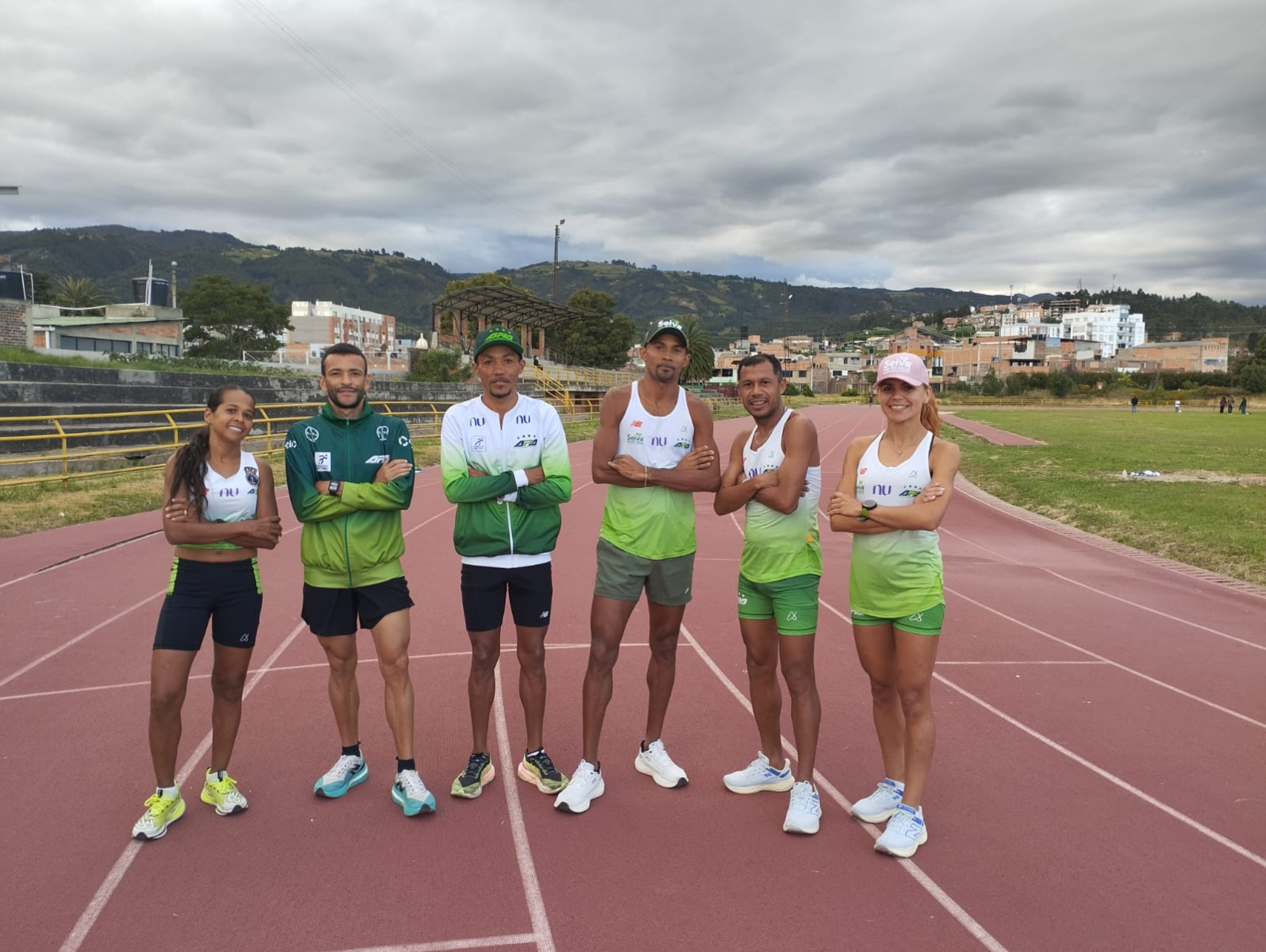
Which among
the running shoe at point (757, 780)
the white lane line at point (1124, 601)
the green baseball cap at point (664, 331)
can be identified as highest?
the green baseball cap at point (664, 331)

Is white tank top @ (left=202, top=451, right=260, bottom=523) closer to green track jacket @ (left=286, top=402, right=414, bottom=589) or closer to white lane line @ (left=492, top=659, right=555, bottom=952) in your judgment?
green track jacket @ (left=286, top=402, right=414, bottom=589)

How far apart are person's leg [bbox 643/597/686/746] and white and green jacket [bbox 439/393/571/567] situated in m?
0.58

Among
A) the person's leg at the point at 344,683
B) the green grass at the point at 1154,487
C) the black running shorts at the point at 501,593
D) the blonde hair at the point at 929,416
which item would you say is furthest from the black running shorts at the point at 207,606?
the green grass at the point at 1154,487

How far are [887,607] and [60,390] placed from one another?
741 inches

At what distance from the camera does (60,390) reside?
1666cm

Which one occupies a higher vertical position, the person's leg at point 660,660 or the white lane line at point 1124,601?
the person's leg at point 660,660

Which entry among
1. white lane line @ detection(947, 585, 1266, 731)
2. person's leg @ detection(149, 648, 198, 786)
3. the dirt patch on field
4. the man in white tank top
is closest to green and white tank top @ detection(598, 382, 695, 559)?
the man in white tank top

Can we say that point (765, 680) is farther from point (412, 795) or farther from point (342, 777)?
point (342, 777)

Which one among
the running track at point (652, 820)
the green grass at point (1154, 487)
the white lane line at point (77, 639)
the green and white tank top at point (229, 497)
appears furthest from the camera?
the green grass at point (1154, 487)

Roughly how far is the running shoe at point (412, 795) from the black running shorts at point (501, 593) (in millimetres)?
649

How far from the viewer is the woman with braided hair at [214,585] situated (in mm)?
3152

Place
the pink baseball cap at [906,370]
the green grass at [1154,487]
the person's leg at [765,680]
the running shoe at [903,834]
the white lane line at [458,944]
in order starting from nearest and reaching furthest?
the white lane line at [458,944], the running shoe at [903,834], the pink baseball cap at [906,370], the person's leg at [765,680], the green grass at [1154,487]

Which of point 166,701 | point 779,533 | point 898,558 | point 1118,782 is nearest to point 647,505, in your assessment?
point 779,533

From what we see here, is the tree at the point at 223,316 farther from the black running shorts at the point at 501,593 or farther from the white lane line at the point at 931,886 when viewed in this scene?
the white lane line at the point at 931,886
